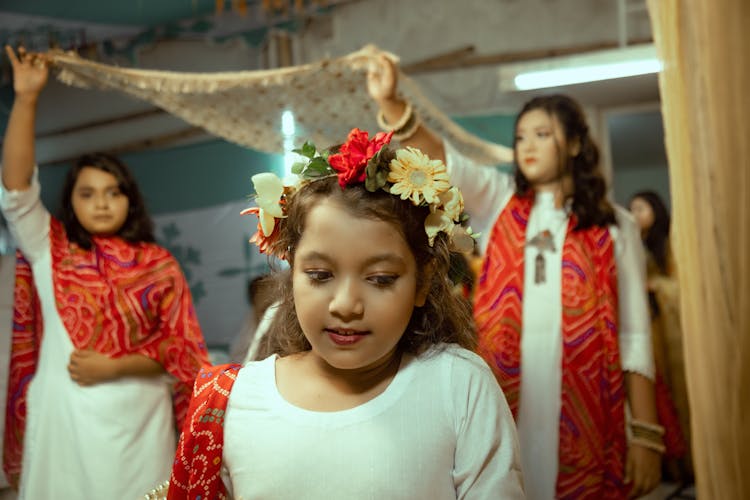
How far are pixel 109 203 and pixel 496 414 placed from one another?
1449 millimetres

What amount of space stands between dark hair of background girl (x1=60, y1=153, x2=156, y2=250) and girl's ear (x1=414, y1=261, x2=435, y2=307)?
1.27 metres

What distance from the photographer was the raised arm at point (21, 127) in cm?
209

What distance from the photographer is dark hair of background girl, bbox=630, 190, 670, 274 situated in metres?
4.20

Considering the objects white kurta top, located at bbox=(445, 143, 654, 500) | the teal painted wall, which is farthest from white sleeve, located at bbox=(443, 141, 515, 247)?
the teal painted wall

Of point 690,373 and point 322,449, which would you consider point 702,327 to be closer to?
point 690,373

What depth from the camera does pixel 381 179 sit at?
118 centimetres

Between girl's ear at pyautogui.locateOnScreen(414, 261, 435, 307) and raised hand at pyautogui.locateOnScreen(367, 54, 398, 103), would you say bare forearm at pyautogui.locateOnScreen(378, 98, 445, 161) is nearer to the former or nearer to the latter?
raised hand at pyautogui.locateOnScreen(367, 54, 398, 103)

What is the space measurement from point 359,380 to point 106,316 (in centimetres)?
113

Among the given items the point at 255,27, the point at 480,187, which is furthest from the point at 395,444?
the point at 255,27

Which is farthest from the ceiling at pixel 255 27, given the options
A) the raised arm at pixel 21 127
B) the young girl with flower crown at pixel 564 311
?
the young girl with flower crown at pixel 564 311

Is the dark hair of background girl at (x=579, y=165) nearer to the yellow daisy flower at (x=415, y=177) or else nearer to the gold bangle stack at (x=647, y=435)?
the gold bangle stack at (x=647, y=435)

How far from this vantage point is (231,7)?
14.7 feet

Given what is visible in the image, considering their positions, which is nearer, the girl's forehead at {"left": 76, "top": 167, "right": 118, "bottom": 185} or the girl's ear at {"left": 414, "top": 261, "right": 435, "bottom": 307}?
the girl's ear at {"left": 414, "top": 261, "right": 435, "bottom": 307}

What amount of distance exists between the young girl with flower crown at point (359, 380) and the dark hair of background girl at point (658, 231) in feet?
10.6
